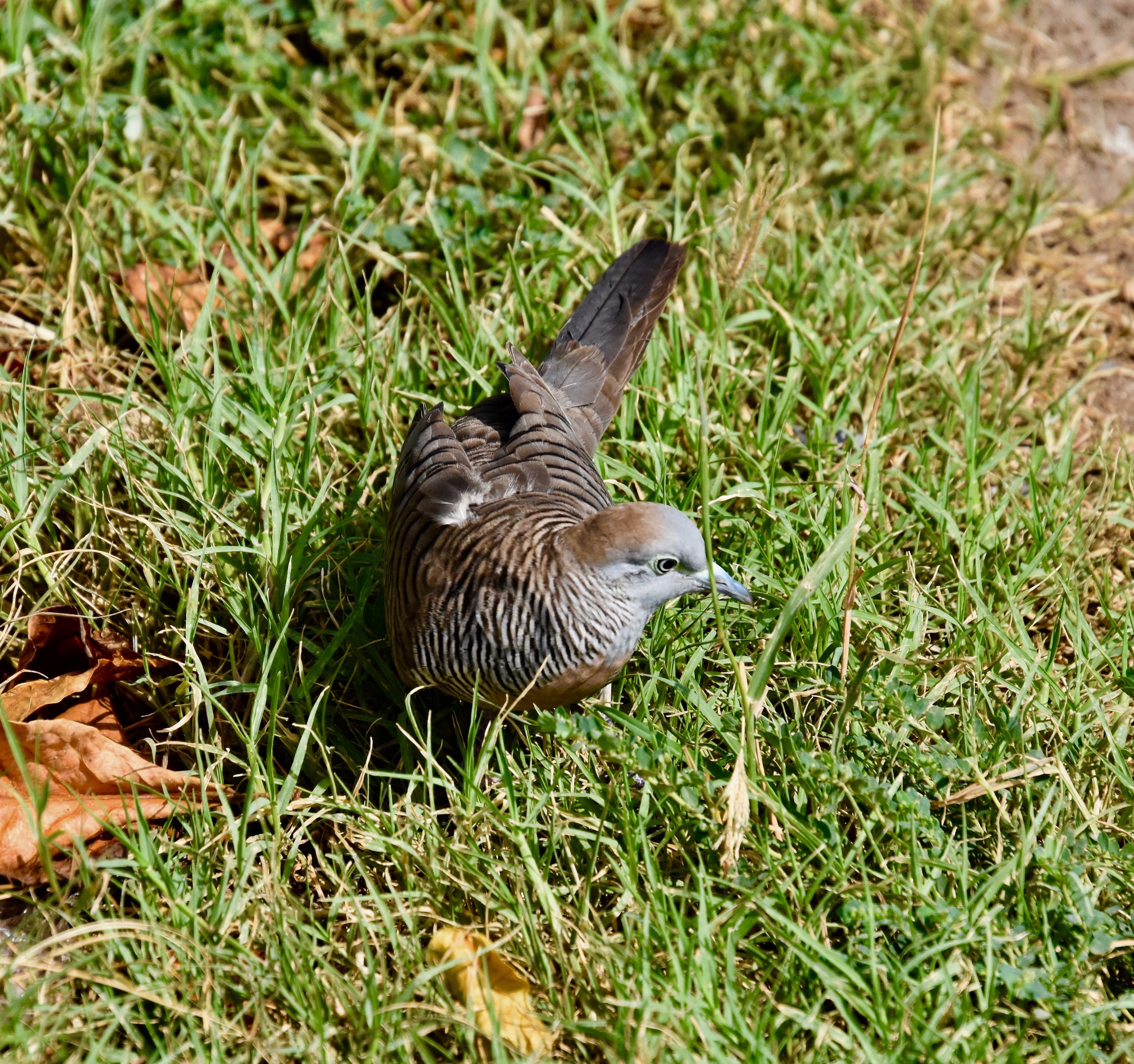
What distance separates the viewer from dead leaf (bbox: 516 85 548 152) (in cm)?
500

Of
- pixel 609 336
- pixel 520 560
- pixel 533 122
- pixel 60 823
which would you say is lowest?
pixel 60 823

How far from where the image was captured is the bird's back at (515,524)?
2.98 metres

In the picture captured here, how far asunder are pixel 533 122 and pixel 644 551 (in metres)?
2.80

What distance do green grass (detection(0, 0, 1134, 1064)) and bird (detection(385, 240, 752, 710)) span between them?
0.60 feet

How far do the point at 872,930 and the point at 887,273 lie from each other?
9.31 ft

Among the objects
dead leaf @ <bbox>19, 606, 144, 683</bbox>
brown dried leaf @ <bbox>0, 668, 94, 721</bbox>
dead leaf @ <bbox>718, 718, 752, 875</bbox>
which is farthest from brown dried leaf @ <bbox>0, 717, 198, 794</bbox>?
dead leaf @ <bbox>718, 718, 752, 875</bbox>

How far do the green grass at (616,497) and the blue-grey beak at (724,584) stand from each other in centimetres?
33

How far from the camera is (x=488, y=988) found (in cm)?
268

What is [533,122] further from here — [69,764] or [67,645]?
[69,764]

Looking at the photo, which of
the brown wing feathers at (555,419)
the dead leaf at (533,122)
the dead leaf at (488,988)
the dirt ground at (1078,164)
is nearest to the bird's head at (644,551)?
the brown wing feathers at (555,419)

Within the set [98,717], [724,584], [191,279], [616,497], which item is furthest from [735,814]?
[191,279]

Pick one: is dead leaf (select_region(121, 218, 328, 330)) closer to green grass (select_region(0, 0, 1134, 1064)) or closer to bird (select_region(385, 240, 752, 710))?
green grass (select_region(0, 0, 1134, 1064))

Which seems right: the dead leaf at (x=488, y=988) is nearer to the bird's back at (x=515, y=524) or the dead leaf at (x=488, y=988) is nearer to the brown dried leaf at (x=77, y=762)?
the bird's back at (x=515, y=524)

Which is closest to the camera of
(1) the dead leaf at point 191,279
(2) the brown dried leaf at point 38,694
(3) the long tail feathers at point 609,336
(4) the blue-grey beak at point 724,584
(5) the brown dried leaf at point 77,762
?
(4) the blue-grey beak at point 724,584
